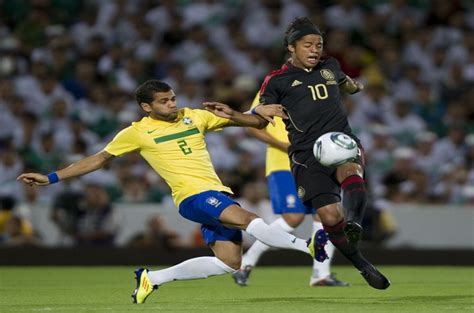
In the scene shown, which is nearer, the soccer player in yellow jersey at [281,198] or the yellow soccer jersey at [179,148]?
the yellow soccer jersey at [179,148]

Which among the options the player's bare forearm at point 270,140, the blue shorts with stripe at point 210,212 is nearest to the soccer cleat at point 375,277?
the blue shorts with stripe at point 210,212

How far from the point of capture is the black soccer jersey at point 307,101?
9.25 m

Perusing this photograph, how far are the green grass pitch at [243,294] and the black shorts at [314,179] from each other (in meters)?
0.84

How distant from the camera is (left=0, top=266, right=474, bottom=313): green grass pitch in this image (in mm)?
8383

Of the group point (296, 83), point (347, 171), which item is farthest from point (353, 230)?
point (296, 83)

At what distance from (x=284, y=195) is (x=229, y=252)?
2723mm

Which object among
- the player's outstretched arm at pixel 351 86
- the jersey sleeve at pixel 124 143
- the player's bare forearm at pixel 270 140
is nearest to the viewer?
the jersey sleeve at pixel 124 143

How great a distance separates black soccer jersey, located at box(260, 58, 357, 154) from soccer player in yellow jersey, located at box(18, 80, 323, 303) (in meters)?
0.31

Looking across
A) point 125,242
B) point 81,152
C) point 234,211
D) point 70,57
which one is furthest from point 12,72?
point 234,211

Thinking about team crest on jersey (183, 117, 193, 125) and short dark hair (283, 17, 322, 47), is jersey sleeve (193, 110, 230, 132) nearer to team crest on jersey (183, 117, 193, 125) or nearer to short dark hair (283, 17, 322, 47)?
team crest on jersey (183, 117, 193, 125)

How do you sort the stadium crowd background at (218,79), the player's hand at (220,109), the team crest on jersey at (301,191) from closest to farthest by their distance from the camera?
the player's hand at (220,109) < the team crest on jersey at (301,191) < the stadium crowd background at (218,79)

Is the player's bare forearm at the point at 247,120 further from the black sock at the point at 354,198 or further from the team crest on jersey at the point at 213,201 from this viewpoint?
the black sock at the point at 354,198

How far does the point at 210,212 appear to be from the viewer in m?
8.78

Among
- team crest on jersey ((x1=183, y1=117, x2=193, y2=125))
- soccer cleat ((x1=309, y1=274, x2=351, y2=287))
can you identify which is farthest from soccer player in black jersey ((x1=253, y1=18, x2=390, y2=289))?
soccer cleat ((x1=309, y1=274, x2=351, y2=287))
